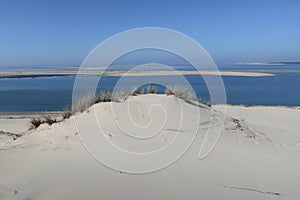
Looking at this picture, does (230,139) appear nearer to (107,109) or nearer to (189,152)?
(189,152)

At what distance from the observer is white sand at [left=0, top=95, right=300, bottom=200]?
363cm

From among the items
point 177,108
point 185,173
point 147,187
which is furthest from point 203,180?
point 177,108

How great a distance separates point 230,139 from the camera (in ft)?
21.9

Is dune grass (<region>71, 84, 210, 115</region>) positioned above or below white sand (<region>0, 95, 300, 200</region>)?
above

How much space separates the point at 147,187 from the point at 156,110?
12.4 ft

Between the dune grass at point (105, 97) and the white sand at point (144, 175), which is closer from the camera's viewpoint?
the white sand at point (144, 175)

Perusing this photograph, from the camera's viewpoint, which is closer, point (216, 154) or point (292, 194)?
point (292, 194)

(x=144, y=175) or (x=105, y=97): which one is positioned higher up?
(x=105, y=97)

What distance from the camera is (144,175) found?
427 centimetres

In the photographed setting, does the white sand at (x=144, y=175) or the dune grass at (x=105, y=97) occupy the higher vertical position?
the dune grass at (x=105, y=97)

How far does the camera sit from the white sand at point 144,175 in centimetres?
363

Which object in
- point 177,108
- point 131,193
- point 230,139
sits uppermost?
point 177,108

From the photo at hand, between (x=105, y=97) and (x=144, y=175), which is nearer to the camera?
(x=144, y=175)

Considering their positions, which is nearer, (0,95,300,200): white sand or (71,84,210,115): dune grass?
(0,95,300,200): white sand
